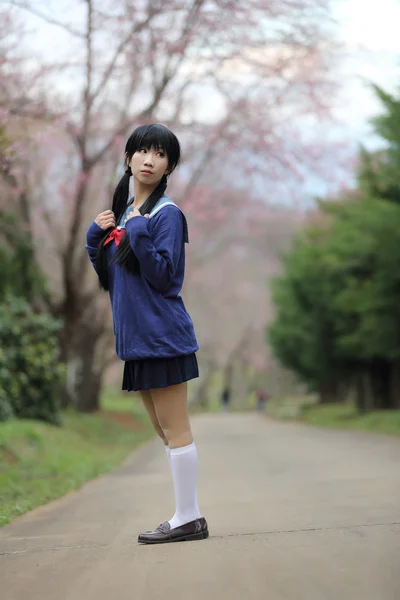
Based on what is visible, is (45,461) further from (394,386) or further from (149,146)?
(394,386)

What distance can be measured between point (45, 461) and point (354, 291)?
14.3m

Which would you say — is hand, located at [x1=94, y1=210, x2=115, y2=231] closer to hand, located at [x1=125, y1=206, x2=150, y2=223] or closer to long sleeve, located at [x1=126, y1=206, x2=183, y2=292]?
hand, located at [x1=125, y1=206, x2=150, y2=223]

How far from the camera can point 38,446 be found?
499 inches

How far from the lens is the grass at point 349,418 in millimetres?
22361

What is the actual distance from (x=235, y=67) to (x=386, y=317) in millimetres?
7923

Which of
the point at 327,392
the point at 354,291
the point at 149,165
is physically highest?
the point at 149,165

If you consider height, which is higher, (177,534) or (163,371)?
(163,371)

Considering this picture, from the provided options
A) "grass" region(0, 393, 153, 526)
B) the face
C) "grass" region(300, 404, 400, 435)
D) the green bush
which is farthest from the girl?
"grass" region(300, 404, 400, 435)

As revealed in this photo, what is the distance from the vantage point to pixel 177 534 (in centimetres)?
466

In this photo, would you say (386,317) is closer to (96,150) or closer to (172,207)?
(96,150)

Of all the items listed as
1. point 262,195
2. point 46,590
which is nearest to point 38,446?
point 46,590

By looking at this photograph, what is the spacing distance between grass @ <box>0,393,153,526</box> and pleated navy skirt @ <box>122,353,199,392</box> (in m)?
1.78

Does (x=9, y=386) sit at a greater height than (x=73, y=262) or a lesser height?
lesser

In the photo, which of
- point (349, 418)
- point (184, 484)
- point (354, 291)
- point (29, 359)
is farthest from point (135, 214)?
point (349, 418)
